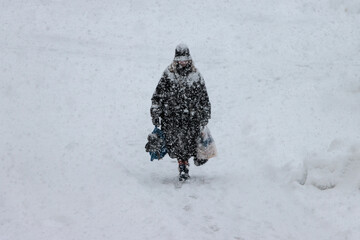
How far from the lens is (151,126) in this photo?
13344 millimetres

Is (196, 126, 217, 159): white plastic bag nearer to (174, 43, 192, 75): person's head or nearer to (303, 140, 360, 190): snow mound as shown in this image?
(174, 43, 192, 75): person's head

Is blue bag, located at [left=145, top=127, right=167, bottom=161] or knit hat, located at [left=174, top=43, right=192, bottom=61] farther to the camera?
blue bag, located at [left=145, top=127, right=167, bottom=161]

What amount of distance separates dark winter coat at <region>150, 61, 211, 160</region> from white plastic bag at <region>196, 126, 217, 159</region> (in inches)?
3.8

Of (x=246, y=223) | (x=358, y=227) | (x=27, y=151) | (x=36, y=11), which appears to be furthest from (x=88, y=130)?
(x=36, y=11)

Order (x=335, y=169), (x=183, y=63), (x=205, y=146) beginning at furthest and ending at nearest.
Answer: (x=205, y=146)
(x=183, y=63)
(x=335, y=169)

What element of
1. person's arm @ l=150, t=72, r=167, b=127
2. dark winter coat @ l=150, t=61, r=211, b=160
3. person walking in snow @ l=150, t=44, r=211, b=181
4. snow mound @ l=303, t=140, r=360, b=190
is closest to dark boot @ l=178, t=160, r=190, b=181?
person walking in snow @ l=150, t=44, r=211, b=181

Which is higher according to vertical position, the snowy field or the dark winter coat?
the dark winter coat

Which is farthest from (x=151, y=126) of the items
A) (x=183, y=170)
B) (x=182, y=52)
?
(x=182, y=52)

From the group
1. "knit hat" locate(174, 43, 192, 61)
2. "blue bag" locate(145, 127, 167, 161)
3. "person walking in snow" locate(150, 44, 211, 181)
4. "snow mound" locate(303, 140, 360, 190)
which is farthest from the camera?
"blue bag" locate(145, 127, 167, 161)

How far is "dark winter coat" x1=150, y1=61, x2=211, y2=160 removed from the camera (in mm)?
8656

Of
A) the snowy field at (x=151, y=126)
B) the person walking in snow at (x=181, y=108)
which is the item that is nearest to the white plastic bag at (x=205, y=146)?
the person walking in snow at (x=181, y=108)

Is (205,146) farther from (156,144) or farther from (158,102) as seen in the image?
(158,102)

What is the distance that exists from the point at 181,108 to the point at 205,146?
0.79 m

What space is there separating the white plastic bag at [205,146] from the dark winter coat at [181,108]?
3.8 inches
